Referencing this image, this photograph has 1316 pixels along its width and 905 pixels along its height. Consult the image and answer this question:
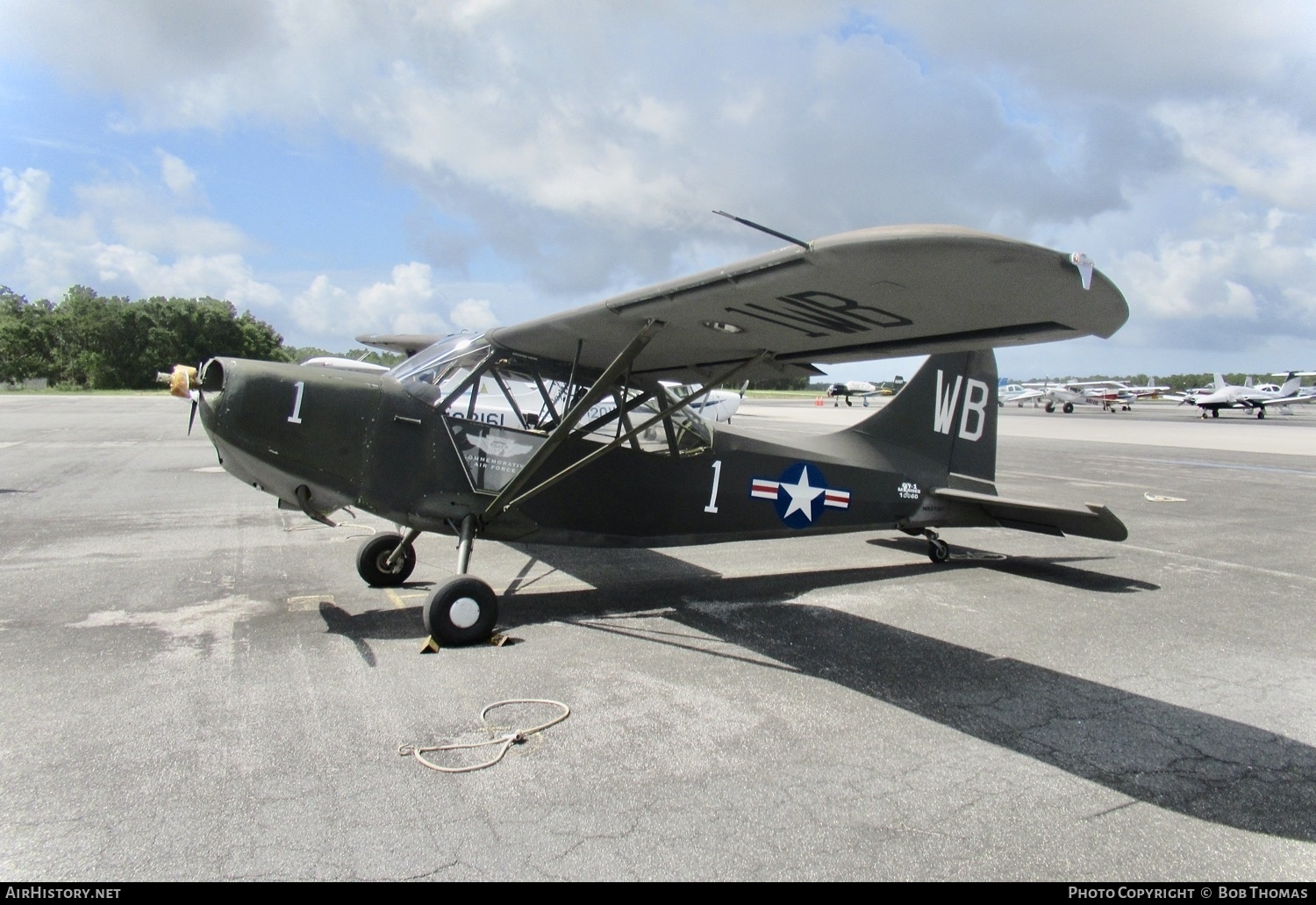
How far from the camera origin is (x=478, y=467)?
6.01m

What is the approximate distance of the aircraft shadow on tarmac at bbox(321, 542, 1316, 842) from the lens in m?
3.47

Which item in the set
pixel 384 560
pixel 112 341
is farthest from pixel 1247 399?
pixel 112 341

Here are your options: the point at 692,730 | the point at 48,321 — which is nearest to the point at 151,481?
the point at 692,730

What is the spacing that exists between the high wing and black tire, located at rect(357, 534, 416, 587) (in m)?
2.00

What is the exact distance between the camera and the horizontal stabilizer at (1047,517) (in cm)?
711

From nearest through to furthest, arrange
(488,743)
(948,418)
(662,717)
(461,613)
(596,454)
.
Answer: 1. (488,743)
2. (662,717)
3. (461,613)
4. (596,454)
5. (948,418)

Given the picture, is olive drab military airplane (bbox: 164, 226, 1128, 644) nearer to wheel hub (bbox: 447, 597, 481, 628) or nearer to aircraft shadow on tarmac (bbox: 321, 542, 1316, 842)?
wheel hub (bbox: 447, 597, 481, 628)

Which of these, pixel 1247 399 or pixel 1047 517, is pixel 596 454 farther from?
pixel 1247 399

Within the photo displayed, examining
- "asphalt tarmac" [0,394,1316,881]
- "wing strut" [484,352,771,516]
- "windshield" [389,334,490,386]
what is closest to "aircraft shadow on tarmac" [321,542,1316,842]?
"asphalt tarmac" [0,394,1316,881]

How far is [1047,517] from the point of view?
7.57 m

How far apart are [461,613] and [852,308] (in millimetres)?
3121

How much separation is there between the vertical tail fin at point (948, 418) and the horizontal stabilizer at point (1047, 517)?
46cm

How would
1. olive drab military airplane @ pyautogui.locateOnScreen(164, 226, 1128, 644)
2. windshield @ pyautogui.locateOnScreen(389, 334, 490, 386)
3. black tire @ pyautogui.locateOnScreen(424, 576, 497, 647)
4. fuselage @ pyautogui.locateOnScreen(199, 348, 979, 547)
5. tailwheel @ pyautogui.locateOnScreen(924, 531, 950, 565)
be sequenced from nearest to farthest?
olive drab military airplane @ pyautogui.locateOnScreen(164, 226, 1128, 644) → black tire @ pyautogui.locateOnScreen(424, 576, 497, 647) → fuselage @ pyautogui.locateOnScreen(199, 348, 979, 547) → windshield @ pyautogui.locateOnScreen(389, 334, 490, 386) → tailwheel @ pyautogui.locateOnScreen(924, 531, 950, 565)

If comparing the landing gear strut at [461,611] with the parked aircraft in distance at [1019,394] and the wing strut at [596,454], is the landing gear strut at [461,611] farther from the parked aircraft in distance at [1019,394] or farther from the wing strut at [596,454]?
the parked aircraft in distance at [1019,394]
